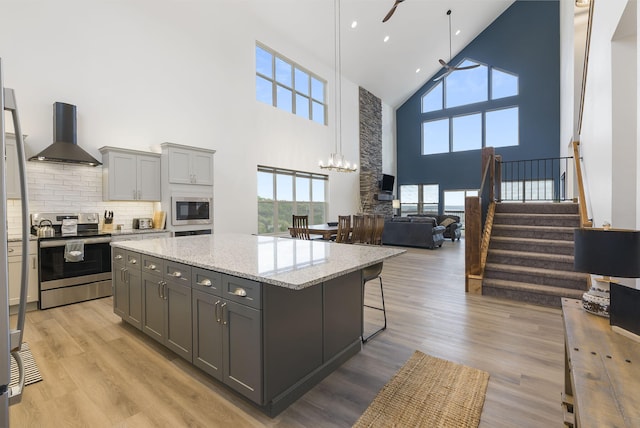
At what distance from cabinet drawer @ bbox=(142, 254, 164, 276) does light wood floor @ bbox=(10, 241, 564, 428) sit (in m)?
0.68

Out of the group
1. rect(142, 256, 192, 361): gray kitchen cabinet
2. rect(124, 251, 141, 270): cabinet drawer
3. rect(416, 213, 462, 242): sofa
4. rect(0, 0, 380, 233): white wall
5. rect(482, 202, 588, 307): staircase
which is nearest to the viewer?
rect(142, 256, 192, 361): gray kitchen cabinet

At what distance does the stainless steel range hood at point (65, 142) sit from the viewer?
4039 millimetres

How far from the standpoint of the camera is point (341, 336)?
2.42m

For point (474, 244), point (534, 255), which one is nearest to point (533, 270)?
point (534, 255)

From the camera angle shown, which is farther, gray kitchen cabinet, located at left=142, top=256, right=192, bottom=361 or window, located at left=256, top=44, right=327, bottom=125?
window, located at left=256, top=44, right=327, bottom=125

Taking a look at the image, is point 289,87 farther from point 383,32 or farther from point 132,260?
point 132,260

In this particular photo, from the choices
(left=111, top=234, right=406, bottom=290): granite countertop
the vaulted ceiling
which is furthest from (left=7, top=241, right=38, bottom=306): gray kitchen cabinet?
the vaulted ceiling

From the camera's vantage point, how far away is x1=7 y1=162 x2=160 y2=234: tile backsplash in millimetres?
4078

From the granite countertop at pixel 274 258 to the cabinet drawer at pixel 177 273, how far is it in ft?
0.24

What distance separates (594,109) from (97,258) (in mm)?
6236

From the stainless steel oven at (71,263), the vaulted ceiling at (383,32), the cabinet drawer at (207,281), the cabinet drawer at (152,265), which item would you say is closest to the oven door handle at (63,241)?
the stainless steel oven at (71,263)

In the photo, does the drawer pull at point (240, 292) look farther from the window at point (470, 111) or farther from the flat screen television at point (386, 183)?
the window at point (470, 111)

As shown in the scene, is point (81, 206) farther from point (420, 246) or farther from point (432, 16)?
point (432, 16)

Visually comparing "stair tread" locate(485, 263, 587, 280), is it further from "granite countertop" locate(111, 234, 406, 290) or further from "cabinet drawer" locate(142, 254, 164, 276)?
"cabinet drawer" locate(142, 254, 164, 276)
